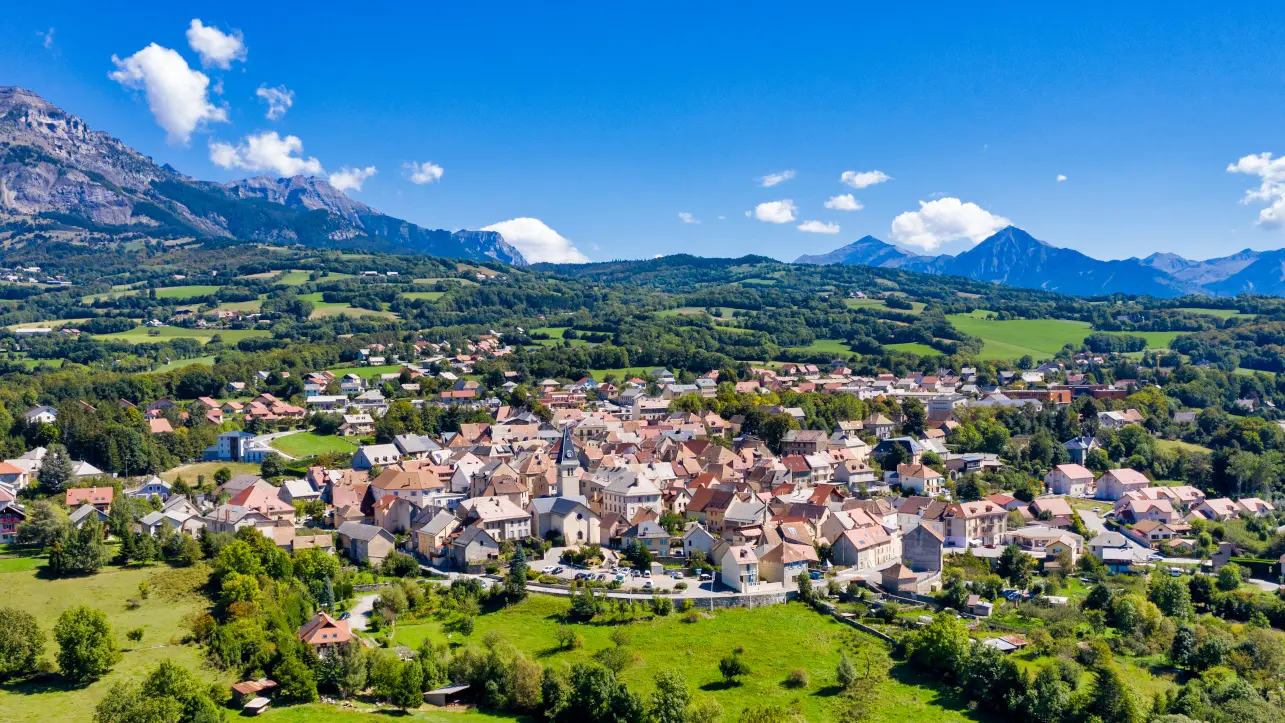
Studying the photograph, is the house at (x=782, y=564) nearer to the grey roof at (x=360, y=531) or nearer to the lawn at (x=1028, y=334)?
the grey roof at (x=360, y=531)

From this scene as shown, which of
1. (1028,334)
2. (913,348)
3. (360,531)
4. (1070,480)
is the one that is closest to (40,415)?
(360,531)

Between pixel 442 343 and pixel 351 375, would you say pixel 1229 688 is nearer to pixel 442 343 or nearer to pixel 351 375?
pixel 351 375

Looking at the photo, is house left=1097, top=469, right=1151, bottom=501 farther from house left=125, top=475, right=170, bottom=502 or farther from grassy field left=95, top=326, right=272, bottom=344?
grassy field left=95, top=326, right=272, bottom=344

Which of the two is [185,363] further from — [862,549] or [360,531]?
[862,549]

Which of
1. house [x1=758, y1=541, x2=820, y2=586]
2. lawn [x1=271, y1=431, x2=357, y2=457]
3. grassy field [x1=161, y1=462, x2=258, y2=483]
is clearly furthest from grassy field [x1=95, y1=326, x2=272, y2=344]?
house [x1=758, y1=541, x2=820, y2=586]

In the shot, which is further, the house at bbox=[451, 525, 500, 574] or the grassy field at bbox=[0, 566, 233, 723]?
the house at bbox=[451, 525, 500, 574]

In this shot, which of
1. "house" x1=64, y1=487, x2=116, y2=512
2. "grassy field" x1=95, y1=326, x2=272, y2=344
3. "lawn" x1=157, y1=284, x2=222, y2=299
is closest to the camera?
"house" x1=64, y1=487, x2=116, y2=512
